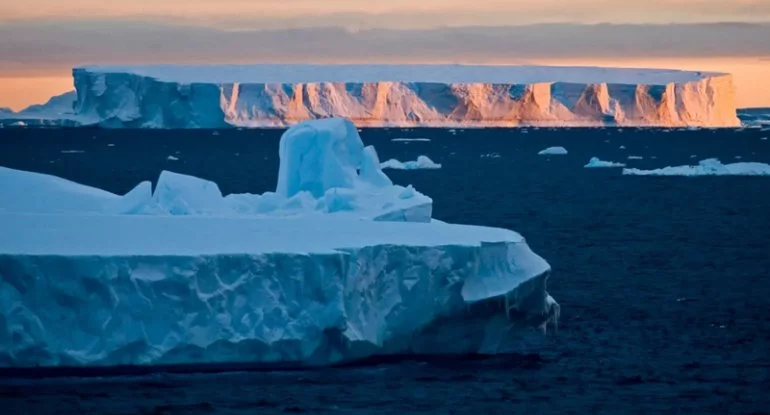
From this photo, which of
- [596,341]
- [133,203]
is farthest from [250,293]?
[596,341]

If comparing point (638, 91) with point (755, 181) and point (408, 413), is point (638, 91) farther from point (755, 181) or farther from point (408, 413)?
point (408, 413)

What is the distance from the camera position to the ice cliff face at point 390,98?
72375mm

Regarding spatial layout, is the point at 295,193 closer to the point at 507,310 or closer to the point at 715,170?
the point at 507,310

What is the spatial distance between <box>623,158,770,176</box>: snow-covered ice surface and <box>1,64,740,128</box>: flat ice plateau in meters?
32.3

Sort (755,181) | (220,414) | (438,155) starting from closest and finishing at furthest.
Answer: (220,414) → (755,181) → (438,155)

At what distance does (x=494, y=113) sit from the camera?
8019 centimetres

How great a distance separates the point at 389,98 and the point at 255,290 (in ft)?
221

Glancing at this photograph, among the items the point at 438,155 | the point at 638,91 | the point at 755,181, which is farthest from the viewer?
the point at 638,91

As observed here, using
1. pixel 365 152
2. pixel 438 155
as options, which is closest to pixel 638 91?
pixel 438 155

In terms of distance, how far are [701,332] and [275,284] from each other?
4826 mm

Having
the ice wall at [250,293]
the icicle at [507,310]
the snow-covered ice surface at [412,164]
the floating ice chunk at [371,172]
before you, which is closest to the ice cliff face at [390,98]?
the snow-covered ice surface at [412,164]

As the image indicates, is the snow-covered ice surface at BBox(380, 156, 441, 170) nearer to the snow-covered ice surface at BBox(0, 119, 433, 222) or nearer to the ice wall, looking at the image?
the snow-covered ice surface at BBox(0, 119, 433, 222)

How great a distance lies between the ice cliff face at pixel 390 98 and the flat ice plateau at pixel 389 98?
54mm

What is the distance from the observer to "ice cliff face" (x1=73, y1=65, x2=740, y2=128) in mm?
72375
